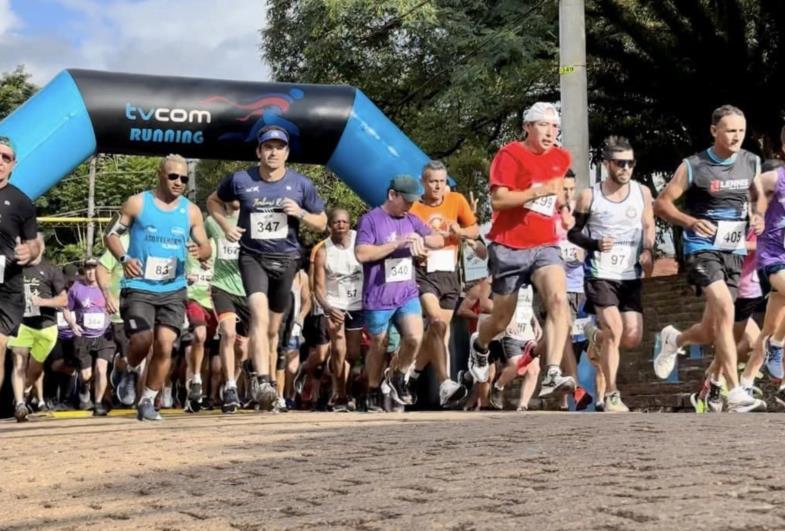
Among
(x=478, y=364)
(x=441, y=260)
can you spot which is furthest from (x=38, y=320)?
(x=478, y=364)

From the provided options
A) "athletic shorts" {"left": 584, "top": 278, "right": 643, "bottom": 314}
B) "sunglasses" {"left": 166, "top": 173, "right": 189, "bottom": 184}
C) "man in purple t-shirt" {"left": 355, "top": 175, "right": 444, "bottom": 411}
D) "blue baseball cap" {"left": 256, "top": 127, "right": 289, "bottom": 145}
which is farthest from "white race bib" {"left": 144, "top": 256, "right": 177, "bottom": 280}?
"athletic shorts" {"left": 584, "top": 278, "right": 643, "bottom": 314}

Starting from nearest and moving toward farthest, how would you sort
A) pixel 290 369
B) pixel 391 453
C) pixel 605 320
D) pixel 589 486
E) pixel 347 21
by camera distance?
1. pixel 589 486
2. pixel 391 453
3. pixel 605 320
4. pixel 290 369
5. pixel 347 21

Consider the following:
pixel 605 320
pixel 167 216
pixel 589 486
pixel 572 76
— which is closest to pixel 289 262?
pixel 167 216

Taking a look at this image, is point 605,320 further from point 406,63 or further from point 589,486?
point 406,63

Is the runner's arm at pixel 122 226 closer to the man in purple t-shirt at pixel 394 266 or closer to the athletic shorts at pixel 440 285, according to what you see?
the man in purple t-shirt at pixel 394 266

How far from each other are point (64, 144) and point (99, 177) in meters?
53.3

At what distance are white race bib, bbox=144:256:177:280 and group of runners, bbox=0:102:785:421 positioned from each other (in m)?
0.01

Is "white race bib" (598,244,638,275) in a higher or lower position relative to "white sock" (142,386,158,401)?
higher

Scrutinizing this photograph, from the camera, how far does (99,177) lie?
67.3 m

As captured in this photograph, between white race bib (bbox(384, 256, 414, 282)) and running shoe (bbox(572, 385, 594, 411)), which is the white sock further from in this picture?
running shoe (bbox(572, 385, 594, 411))

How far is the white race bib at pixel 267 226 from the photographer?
1109cm

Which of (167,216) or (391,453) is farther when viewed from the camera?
(167,216)

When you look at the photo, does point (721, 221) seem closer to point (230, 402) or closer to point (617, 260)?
point (617, 260)

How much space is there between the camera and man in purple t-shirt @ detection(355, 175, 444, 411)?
11969 millimetres
